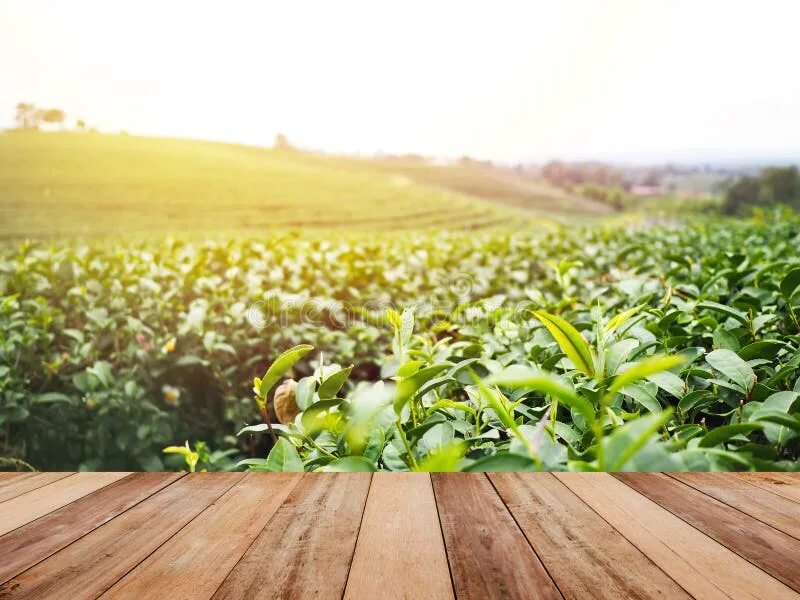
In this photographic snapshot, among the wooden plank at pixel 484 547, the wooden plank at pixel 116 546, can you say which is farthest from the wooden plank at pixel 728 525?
the wooden plank at pixel 116 546

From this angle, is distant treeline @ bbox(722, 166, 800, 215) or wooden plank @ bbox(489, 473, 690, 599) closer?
wooden plank @ bbox(489, 473, 690, 599)

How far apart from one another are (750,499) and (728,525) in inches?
4.0

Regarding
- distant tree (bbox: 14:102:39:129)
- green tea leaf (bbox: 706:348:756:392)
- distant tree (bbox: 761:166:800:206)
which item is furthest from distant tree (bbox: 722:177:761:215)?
distant tree (bbox: 14:102:39:129)

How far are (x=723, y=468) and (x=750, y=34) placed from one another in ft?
63.0

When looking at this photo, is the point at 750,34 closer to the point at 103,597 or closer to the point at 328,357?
the point at 328,357

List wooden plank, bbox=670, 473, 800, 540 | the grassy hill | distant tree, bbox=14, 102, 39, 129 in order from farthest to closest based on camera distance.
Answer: distant tree, bbox=14, 102, 39, 129, the grassy hill, wooden plank, bbox=670, 473, 800, 540

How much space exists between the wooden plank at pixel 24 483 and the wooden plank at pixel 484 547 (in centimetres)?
72

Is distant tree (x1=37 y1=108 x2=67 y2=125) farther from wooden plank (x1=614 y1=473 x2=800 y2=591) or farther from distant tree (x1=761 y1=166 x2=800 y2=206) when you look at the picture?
wooden plank (x1=614 y1=473 x2=800 y2=591)

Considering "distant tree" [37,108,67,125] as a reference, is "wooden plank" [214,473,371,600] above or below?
below

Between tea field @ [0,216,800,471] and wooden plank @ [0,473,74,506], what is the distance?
31cm

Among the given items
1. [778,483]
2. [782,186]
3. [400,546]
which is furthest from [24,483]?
[782,186]

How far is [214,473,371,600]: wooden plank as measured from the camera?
2.13 ft

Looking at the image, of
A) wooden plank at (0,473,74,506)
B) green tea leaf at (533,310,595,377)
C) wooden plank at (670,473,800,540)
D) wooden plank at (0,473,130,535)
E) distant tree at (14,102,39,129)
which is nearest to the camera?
green tea leaf at (533,310,595,377)

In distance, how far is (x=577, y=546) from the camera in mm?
730
